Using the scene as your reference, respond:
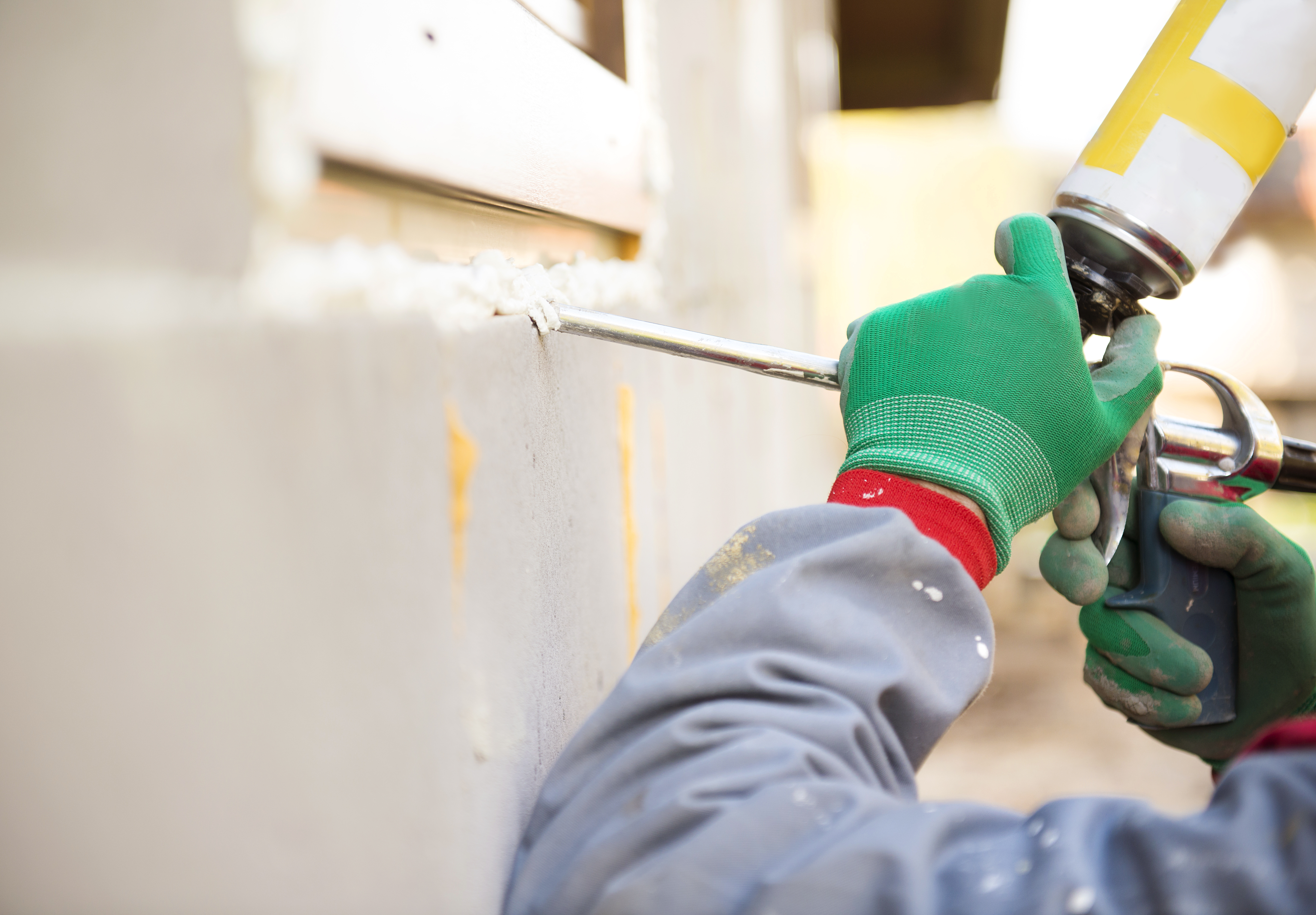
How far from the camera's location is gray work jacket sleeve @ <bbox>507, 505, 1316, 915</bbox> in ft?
1.25

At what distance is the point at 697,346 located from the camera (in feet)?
2.10

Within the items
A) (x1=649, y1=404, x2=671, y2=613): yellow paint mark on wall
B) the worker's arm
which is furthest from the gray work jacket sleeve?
(x1=649, y1=404, x2=671, y2=613): yellow paint mark on wall

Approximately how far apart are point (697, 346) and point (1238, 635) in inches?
27.0

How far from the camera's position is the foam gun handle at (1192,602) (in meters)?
0.88

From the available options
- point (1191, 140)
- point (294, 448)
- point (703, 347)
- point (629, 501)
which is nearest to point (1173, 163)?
point (1191, 140)

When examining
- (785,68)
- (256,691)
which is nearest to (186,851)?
(256,691)

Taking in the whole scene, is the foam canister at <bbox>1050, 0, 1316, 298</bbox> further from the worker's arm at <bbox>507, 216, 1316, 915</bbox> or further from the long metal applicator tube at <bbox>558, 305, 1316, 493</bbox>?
the long metal applicator tube at <bbox>558, 305, 1316, 493</bbox>

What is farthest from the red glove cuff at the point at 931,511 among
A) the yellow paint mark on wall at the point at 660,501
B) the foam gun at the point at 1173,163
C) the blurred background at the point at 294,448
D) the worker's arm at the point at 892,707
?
the yellow paint mark on wall at the point at 660,501

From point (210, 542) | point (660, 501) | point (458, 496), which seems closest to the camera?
point (210, 542)

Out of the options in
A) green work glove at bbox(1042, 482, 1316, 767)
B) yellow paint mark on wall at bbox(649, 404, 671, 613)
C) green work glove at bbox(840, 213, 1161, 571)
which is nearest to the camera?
green work glove at bbox(840, 213, 1161, 571)

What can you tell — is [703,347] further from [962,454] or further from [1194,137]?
[1194,137]

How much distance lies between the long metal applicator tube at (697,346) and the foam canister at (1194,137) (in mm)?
279

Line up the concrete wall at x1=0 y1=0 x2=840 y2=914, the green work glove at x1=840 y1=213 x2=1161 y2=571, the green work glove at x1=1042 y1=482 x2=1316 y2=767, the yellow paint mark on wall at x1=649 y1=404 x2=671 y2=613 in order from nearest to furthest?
1. the concrete wall at x1=0 y1=0 x2=840 y2=914
2. the green work glove at x1=840 y1=213 x2=1161 y2=571
3. the green work glove at x1=1042 y1=482 x2=1316 y2=767
4. the yellow paint mark on wall at x1=649 y1=404 x2=671 y2=613

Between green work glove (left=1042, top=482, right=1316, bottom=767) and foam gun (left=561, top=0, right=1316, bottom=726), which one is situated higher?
foam gun (left=561, top=0, right=1316, bottom=726)
